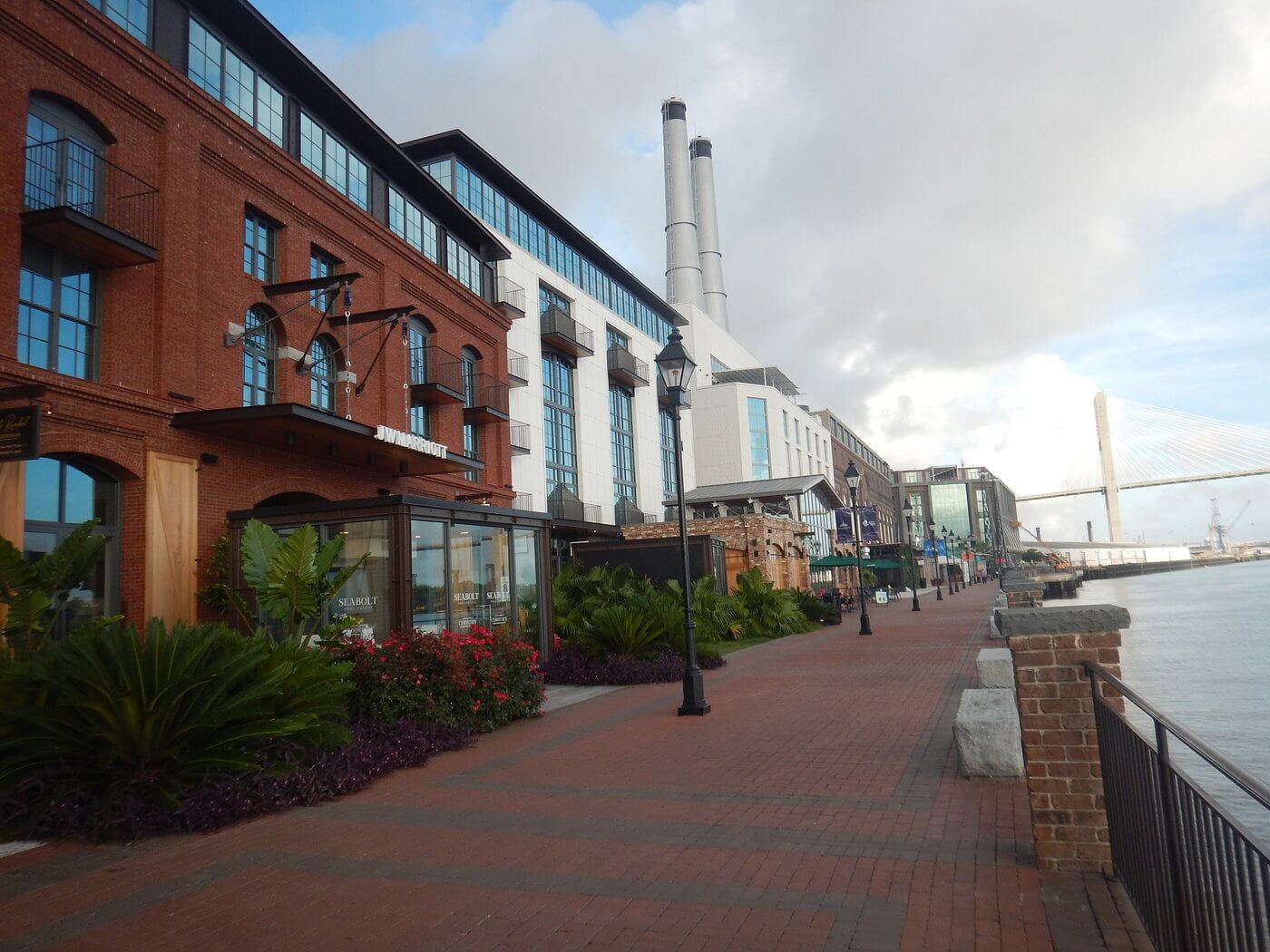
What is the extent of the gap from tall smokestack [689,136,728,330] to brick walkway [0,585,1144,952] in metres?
79.7

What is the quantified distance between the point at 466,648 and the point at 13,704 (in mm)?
4972

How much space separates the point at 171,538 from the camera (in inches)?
602

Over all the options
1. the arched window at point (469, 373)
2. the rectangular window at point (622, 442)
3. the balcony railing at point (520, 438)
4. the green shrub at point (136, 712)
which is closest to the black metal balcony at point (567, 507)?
the balcony railing at point (520, 438)

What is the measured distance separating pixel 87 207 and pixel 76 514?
5.05 m

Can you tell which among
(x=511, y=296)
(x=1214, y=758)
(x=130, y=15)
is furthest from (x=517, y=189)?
(x=1214, y=758)

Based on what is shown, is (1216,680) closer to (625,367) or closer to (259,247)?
(259,247)

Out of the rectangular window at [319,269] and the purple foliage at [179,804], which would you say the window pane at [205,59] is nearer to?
the rectangular window at [319,269]

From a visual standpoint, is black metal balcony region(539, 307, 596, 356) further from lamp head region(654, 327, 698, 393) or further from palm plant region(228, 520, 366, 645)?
palm plant region(228, 520, 366, 645)

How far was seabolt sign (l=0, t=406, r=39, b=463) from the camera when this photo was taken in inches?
472

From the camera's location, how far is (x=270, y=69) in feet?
66.2

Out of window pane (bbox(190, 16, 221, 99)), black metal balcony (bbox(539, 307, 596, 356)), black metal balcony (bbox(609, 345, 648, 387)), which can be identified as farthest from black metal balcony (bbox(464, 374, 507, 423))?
black metal balcony (bbox(609, 345, 648, 387))

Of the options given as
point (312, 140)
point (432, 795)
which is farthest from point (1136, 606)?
point (432, 795)

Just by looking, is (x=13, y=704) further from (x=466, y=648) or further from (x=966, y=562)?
(x=966, y=562)

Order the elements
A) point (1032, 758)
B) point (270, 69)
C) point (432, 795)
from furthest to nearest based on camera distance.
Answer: point (270, 69)
point (432, 795)
point (1032, 758)
